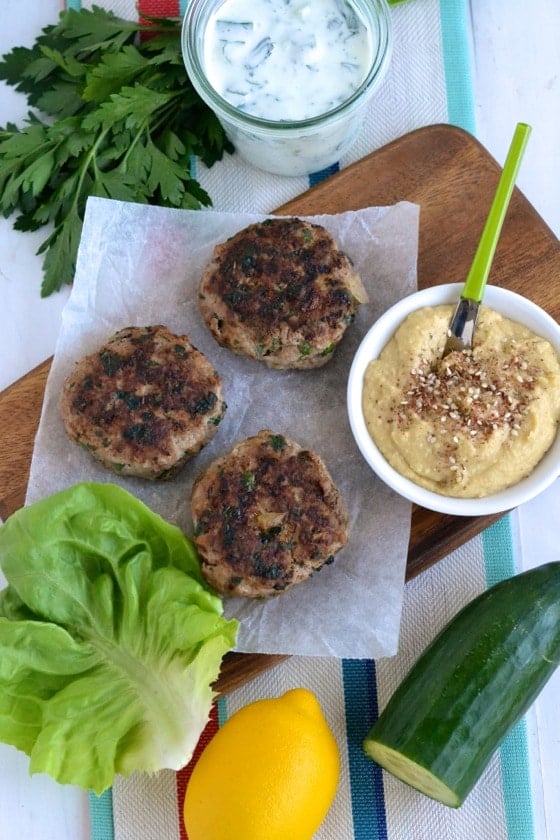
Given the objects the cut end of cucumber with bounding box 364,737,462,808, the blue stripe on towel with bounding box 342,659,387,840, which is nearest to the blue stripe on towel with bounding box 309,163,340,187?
the blue stripe on towel with bounding box 342,659,387,840

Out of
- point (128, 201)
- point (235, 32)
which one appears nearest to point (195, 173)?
point (128, 201)

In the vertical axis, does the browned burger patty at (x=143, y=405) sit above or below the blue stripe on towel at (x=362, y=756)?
above

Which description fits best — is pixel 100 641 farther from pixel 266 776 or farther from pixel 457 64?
pixel 457 64

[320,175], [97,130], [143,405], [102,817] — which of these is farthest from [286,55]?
[102,817]

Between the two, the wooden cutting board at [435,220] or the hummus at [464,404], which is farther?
the wooden cutting board at [435,220]

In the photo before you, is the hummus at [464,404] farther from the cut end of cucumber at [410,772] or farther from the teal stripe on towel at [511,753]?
the cut end of cucumber at [410,772]

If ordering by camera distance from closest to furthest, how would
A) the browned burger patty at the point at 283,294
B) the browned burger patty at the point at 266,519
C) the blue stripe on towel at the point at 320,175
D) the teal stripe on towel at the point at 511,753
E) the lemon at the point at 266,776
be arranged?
the lemon at the point at 266,776 < the browned burger patty at the point at 266,519 < the browned burger patty at the point at 283,294 < the teal stripe on towel at the point at 511,753 < the blue stripe on towel at the point at 320,175

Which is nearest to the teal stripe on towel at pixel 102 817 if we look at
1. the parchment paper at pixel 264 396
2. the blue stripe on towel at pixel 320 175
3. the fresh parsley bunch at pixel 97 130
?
the parchment paper at pixel 264 396
